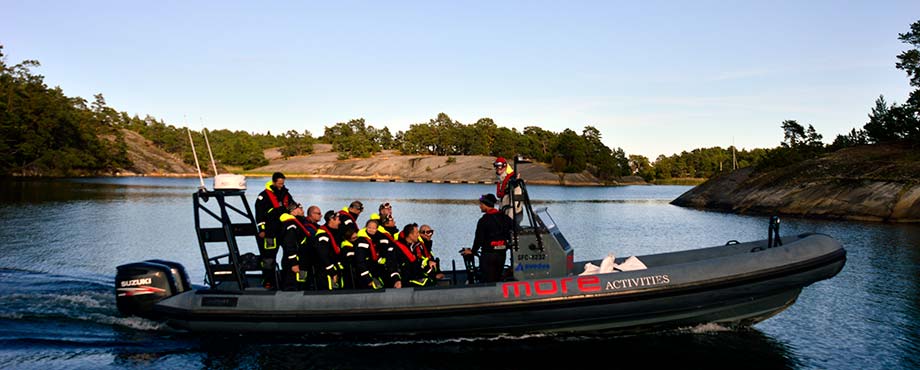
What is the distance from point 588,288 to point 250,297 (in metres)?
4.32

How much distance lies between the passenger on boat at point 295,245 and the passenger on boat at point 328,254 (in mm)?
182

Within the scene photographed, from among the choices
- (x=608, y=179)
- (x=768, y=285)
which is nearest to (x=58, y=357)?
(x=768, y=285)

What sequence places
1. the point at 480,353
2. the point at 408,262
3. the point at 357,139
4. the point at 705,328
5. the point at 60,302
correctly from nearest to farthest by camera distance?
the point at 480,353 < the point at 408,262 < the point at 705,328 < the point at 60,302 < the point at 357,139

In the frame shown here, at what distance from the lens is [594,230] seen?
26.2 m

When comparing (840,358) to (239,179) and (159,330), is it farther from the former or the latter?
(159,330)

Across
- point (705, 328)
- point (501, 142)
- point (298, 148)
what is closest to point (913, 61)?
point (705, 328)

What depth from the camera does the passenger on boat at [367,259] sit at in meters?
8.57

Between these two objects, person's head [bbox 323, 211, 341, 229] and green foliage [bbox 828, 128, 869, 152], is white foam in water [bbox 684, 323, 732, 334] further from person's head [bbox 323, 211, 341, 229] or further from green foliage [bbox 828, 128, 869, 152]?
green foliage [bbox 828, 128, 869, 152]

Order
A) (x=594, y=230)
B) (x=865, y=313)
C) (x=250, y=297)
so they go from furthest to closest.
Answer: (x=594, y=230) < (x=865, y=313) < (x=250, y=297)

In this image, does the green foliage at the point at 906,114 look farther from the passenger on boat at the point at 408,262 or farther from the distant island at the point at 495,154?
the passenger on boat at the point at 408,262

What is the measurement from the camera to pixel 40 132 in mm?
71375

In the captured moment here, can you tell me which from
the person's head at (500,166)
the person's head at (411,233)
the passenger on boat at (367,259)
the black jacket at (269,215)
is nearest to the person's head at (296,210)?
the black jacket at (269,215)

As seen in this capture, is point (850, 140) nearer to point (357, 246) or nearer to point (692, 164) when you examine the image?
point (357, 246)

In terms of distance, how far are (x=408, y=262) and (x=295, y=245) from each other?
1512mm
